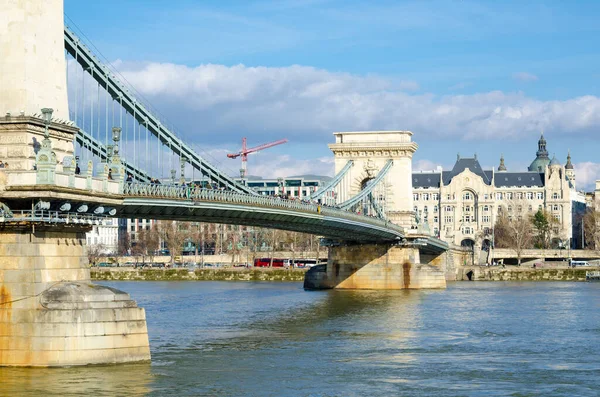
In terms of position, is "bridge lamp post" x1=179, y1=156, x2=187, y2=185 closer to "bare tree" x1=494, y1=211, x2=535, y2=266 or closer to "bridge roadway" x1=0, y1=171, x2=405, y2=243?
"bridge roadway" x1=0, y1=171, x2=405, y2=243

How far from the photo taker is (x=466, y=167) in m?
185

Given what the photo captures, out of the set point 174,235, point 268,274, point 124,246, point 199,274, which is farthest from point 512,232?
point 199,274

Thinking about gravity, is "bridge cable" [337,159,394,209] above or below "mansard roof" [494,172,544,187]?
below

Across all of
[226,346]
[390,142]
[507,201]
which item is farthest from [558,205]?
[226,346]

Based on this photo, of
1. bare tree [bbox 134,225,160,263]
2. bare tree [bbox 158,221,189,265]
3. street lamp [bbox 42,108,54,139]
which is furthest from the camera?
bare tree [bbox 134,225,160,263]

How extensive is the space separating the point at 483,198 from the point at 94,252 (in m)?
63.5

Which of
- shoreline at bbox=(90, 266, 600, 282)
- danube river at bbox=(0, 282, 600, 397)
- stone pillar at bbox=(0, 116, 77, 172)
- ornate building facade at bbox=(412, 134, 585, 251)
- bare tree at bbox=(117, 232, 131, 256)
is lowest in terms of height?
danube river at bbox=(0, 282, 600, 397)

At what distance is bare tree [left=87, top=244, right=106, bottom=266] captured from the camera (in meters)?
138

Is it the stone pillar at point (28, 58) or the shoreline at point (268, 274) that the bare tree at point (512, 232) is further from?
the stone pillar at point (28, 58)

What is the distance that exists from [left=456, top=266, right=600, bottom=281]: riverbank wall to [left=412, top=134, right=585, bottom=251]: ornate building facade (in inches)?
2376

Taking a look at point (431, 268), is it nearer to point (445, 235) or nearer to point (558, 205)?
point (445, 235)

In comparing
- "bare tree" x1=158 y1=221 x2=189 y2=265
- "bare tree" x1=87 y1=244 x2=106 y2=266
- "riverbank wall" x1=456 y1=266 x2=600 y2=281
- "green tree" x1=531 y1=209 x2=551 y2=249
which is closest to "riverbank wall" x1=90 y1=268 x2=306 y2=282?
"bare tree" x1=87 y1=244 x2=106 y2=266

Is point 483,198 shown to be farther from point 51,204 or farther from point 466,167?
point 51,204

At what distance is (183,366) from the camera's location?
117ft
